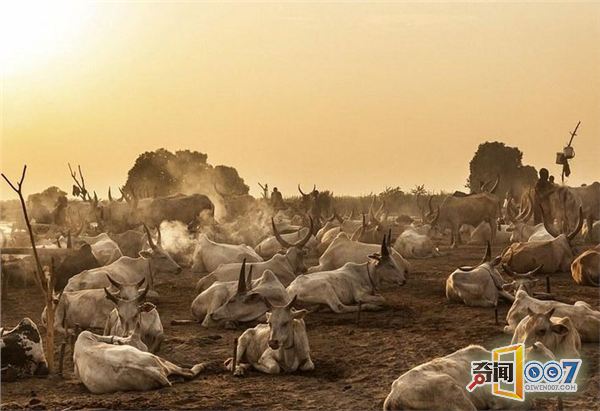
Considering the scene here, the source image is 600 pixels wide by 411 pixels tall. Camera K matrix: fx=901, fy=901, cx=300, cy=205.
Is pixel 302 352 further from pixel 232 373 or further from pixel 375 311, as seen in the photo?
pixel 375 311

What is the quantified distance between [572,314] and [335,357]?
2801mm

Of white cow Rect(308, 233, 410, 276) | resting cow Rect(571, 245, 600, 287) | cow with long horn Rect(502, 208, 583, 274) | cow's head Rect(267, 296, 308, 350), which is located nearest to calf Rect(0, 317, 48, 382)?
cow's head Rect(267, 296, 308, 350)

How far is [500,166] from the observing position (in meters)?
56.0

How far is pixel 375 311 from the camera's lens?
13688mm

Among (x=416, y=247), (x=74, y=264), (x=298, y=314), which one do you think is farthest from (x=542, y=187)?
(x=298, y=314)

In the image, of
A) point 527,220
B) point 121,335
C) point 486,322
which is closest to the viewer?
point 121,335

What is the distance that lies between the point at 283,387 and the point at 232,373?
2.94 feet

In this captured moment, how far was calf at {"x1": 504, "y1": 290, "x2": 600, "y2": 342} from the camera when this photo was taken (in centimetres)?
1032

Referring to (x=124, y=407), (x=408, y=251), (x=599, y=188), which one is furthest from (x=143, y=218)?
(x=124, y=407)

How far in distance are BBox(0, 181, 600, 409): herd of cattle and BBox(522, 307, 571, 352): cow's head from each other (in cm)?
1

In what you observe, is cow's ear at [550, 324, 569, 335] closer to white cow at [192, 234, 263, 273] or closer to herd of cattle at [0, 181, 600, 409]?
herd of cattle at [0, 181, 600, 409]

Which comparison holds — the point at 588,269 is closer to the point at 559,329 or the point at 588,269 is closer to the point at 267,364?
the point at 559,329

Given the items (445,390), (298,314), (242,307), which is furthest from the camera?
(242,307)

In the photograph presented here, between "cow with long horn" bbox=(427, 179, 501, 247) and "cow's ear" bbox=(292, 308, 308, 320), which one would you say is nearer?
"cow's ear" bbox=(292, 308, 308, 320)
